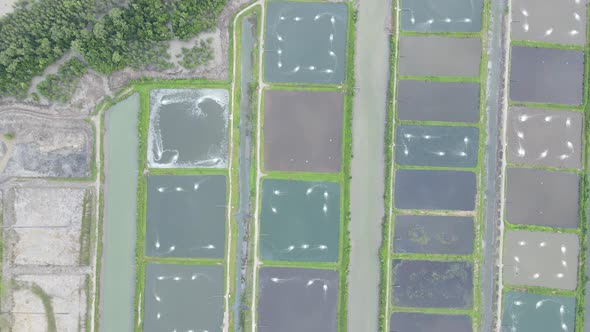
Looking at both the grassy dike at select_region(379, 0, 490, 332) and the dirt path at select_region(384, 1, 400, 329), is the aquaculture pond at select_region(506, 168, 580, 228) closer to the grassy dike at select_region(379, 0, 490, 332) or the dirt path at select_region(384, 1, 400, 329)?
the grassy dike at select_region(379, 0, 490, 332)

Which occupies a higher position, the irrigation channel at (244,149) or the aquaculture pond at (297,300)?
the irrigation channel at (244,149)

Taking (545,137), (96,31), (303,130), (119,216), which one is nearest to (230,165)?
(303,130)

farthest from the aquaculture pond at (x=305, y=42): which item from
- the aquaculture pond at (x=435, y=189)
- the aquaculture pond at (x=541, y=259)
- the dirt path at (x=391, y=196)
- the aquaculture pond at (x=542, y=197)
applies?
the aquaculture pond at (x=541, y=259)

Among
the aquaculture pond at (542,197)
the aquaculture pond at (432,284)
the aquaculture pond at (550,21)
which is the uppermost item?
the aquaculture pond at (550,21)

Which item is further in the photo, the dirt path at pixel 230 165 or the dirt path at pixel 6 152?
the dirt path at pixel 6 152

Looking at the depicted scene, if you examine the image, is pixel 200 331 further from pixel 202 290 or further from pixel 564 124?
pixel 564 124

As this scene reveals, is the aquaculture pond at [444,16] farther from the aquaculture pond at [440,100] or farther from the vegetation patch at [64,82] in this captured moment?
the vegetation patch at [64,82]

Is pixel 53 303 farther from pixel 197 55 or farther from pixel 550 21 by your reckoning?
pixel 550 21
